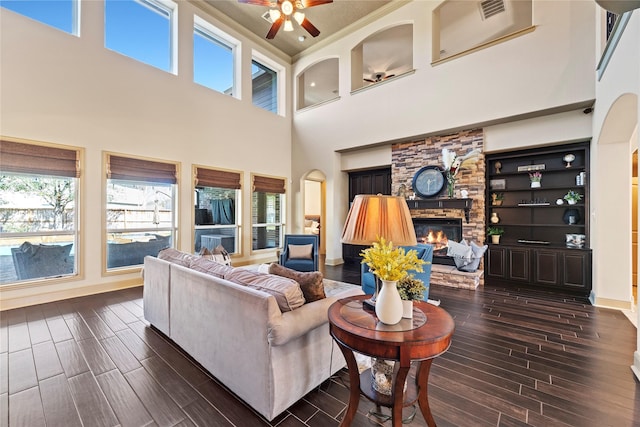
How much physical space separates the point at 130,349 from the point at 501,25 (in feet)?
27.6

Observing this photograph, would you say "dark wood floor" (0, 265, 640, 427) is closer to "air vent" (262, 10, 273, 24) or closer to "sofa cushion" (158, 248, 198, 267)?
"sofa cushion" (158, 248, 198, 267)

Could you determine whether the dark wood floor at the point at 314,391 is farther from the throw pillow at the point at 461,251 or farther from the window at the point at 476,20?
the window at the point at 476,20

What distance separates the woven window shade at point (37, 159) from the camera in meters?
3.69

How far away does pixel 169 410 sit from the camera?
1.83 meters

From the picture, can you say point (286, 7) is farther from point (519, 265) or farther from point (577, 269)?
point (577, 269)

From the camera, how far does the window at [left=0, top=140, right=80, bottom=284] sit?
376cm

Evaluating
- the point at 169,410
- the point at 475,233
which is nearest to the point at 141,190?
the point at 169,410

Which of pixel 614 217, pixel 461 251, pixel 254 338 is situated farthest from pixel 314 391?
pixel 614 217

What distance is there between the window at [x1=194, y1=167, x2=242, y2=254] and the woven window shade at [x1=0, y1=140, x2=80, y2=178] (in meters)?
2.02

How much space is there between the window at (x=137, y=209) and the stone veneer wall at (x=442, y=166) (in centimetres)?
483

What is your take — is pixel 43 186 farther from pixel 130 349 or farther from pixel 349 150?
pixel 349 150

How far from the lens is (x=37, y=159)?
3904mm

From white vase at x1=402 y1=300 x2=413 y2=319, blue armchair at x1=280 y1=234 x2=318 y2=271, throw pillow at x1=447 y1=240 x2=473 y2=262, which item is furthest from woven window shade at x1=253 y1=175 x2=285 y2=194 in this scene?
white vase at x1=402 y1=300 x2=413 y2=319

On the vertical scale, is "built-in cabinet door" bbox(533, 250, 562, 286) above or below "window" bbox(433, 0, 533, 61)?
below
